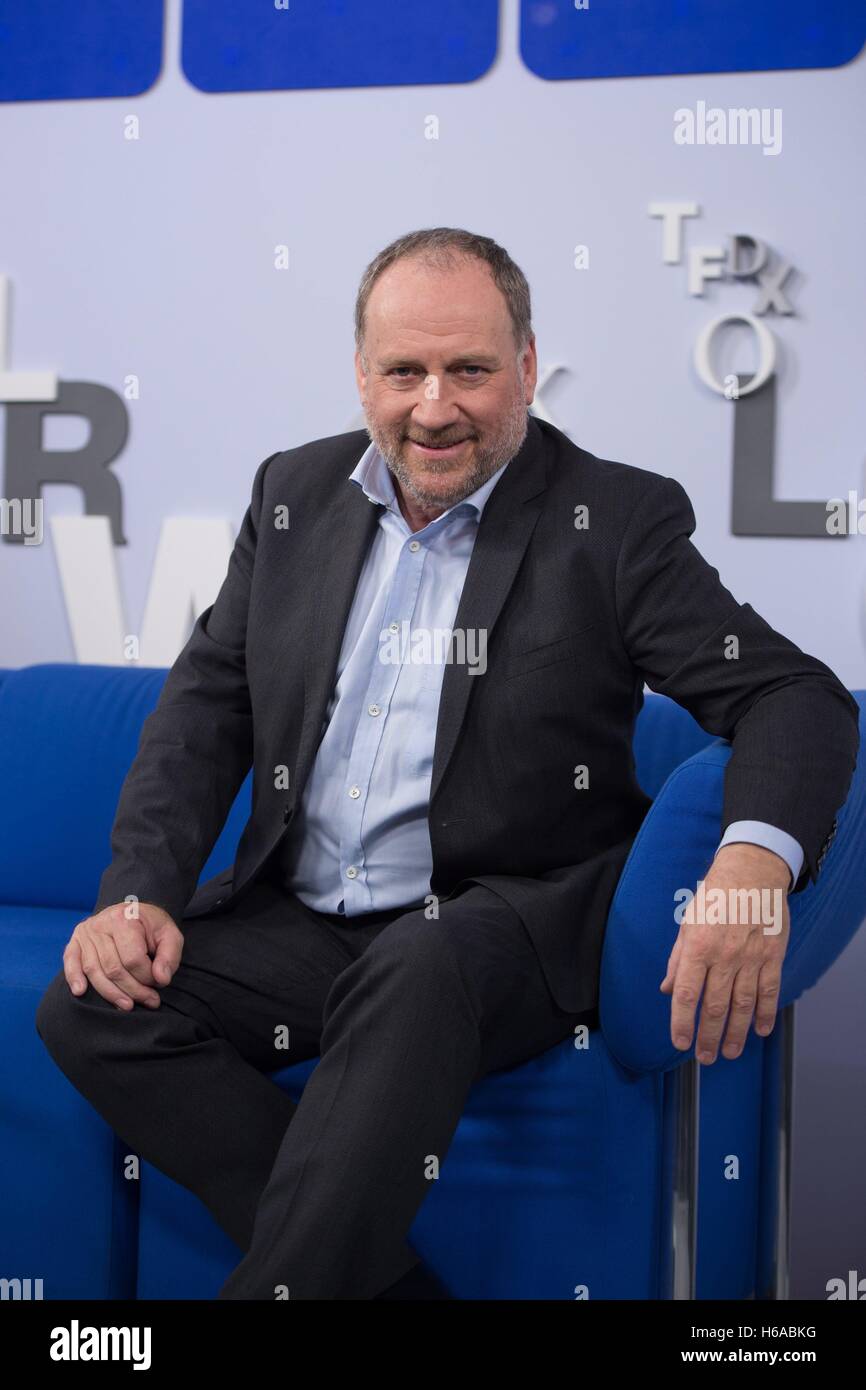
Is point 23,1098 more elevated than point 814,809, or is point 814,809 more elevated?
point 814,809

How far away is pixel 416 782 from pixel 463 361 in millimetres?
548

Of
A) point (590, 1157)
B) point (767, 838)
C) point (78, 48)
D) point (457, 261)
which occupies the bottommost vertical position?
point (590, 1157)

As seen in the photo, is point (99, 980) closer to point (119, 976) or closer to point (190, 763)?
point (119, 976)

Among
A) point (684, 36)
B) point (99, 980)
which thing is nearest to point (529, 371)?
point (99, 980)

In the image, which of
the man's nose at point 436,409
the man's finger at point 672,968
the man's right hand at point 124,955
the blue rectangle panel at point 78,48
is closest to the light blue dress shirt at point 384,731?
the man's nose at point 436,409

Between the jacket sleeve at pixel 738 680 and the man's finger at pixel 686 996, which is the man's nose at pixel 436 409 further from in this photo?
the man's finger at pixel 686 996

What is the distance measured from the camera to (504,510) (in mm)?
1869

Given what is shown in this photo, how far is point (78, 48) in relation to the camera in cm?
313

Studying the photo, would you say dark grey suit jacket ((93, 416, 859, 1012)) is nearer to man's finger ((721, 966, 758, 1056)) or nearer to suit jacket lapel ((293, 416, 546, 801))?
suit jacket lapel ((293, 416, 546, 801))

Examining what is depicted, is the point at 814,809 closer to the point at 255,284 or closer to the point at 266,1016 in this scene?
the point at 266,1016

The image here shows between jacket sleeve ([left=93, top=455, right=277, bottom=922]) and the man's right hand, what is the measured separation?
4cm

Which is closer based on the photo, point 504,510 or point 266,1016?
point 266,1016

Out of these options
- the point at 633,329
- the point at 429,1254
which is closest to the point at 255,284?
the point at 633,329
